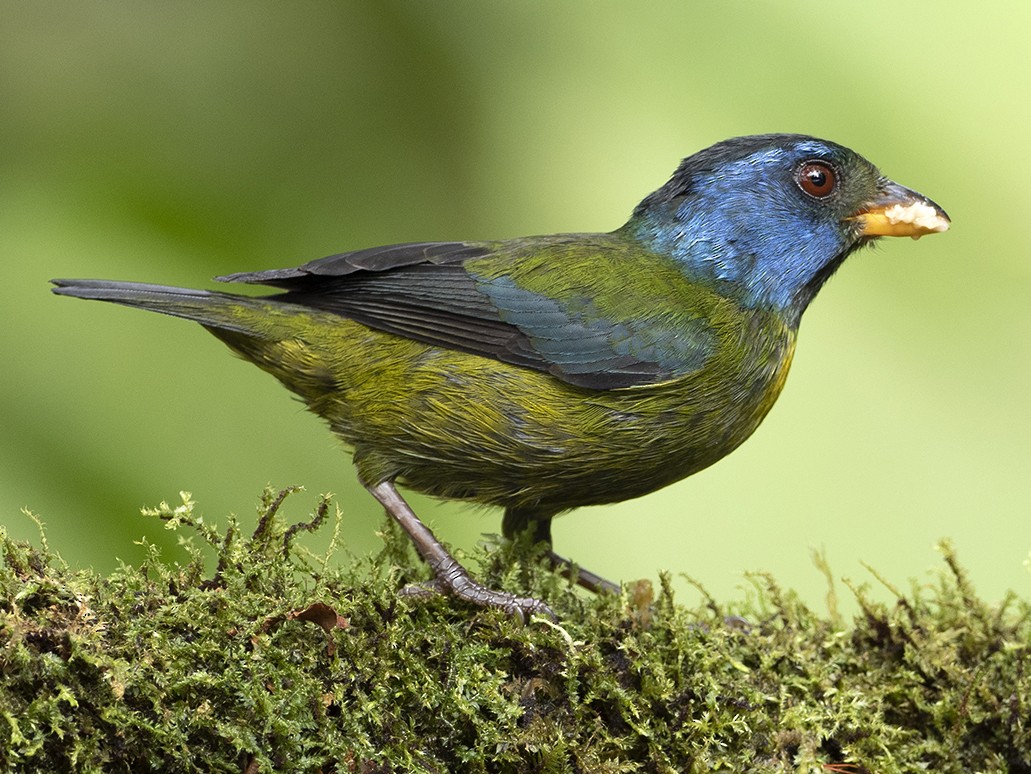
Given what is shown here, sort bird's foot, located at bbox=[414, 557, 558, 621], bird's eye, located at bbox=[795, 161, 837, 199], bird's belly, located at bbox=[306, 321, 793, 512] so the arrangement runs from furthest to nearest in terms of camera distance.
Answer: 1. bird's eye, located at bbox=[795, 161, 837, 199]
2. bird's belly, located at bbox=[306, 321, 793, 512]
3. bird's foot, located at bbox=[414, 557, 558, 621]

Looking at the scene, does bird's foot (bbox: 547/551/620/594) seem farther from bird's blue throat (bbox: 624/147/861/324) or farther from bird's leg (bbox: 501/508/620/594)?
bird's blue throat (bbox: 624/147/861/324)

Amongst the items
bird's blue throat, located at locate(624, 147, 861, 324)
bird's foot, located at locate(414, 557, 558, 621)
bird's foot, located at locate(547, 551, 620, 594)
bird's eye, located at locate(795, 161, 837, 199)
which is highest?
bird's eye, located at locate(795, 161, 837, 199)

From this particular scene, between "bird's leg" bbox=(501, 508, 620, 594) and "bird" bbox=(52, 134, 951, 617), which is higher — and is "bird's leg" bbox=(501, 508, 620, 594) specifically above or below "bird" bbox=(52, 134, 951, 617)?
below

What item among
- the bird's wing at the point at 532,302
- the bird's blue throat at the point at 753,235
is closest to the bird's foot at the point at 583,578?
the bird's wing at the point at 532,302

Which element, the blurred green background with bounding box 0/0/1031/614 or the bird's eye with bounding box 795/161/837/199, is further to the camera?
the blurred green background with bounding box 0/0/1031/614

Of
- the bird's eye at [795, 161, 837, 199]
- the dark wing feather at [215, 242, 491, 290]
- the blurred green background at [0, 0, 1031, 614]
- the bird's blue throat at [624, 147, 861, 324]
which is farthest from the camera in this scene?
the blurred green background at [0, 0, 1031, 614]

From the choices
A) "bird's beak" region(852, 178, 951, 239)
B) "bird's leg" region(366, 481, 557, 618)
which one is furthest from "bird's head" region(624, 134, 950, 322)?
"bird's leg" region(366, 481, 557, 618)

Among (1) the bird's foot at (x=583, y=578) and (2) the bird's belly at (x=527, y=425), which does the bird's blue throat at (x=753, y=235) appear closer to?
(2) the bird's belly at (x=527, y=425)

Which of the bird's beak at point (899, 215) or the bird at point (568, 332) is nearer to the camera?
the bird at point (568, 332)

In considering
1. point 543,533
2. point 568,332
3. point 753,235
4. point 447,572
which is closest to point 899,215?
point 753,235
